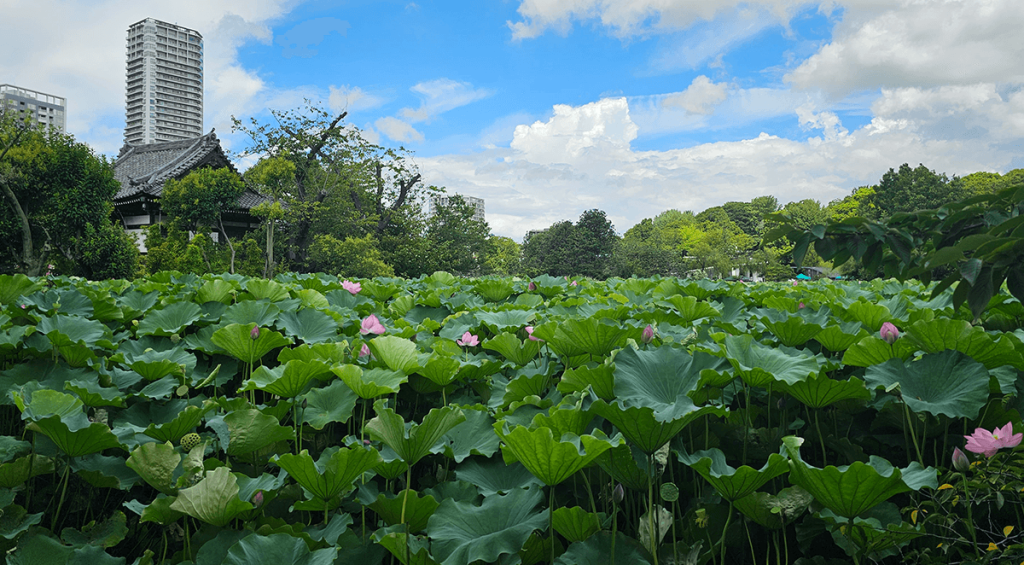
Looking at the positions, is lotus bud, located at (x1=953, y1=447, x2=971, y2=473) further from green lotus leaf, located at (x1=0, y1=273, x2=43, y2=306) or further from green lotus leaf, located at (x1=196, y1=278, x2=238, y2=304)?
green lotus leaf, located at (x1=0, y1=273, x2=43, y2=306)

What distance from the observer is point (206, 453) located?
3.89 ft

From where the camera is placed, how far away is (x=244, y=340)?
4.75ft

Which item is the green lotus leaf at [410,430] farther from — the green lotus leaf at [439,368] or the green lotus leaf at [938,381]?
the green lotus leaf at [938,381]

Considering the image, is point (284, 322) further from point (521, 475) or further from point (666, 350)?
point (666, 350)

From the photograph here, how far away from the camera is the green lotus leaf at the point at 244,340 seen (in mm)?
1410

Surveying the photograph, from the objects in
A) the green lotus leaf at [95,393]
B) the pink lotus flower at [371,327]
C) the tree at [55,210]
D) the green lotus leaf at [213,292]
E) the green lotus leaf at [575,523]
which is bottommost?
the green lotus leaf at [575,523]

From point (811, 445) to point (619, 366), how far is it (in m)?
0.56

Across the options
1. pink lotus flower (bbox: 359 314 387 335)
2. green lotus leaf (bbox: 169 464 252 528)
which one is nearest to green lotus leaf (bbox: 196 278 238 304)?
pink lotus flower (bbox: 359 314 387 335)

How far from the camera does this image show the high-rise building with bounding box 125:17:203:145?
6225 cm

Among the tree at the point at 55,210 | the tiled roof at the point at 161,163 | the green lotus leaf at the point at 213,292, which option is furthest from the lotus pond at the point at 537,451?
the tiled roof at the point at 161,163

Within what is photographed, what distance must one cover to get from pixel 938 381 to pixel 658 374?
574 millimetres

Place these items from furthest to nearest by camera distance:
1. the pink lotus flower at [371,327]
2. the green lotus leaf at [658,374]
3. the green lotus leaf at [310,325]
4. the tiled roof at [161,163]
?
the tiled roof at [161,163] → the green lotus leaf at [310,325] → the pink lotus flower at [371,327] → the green lotus leaf at [658,374]

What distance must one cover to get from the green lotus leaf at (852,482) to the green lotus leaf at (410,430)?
0.54 m

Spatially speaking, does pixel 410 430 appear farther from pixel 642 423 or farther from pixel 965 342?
pixel 965 342
